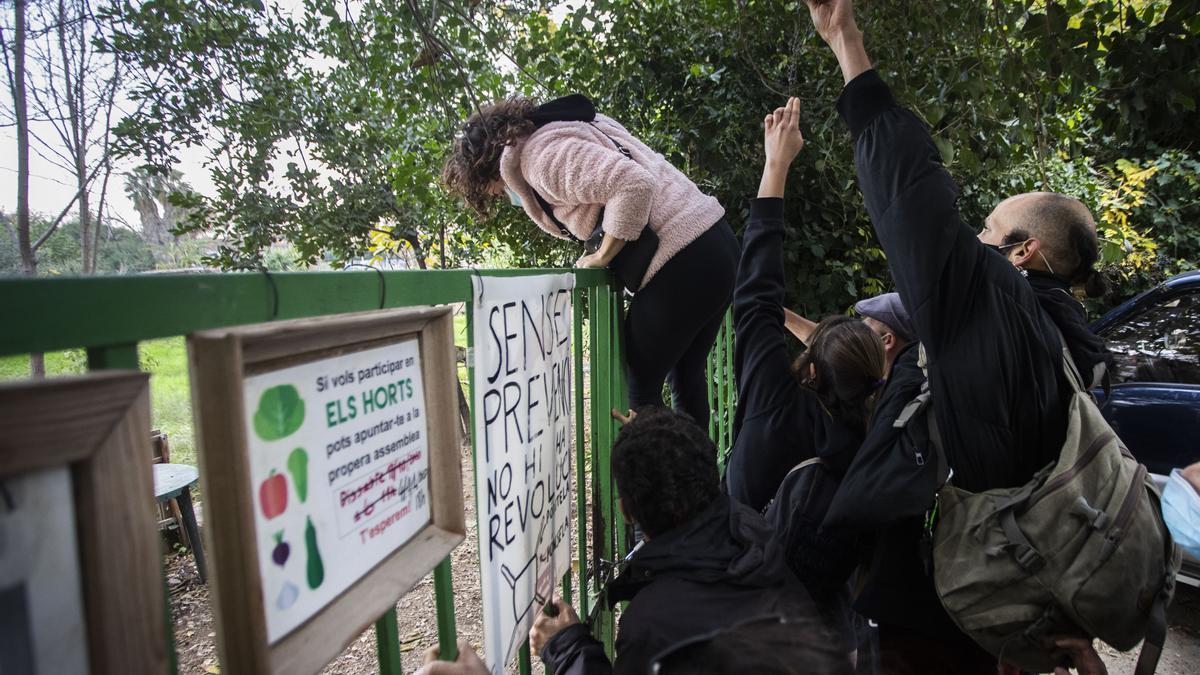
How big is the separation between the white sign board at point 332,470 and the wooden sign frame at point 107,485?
12 cm

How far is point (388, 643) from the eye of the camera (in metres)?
0.93

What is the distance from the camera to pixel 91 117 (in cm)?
330

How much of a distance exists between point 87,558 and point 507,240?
4572 millimetres

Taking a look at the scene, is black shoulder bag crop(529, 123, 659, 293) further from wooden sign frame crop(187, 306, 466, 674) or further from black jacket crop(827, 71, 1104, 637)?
wooden sign frame crop(187, 306, 466, 674)

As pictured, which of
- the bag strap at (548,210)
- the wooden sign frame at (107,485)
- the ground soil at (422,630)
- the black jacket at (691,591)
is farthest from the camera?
the ground soil at (422,630)

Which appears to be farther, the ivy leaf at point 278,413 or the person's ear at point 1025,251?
the person's ear at point 1025,251

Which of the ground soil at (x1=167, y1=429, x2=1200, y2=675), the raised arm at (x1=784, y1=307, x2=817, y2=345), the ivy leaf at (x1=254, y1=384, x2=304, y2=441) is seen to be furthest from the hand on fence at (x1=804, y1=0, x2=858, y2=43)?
the ground soil at (x1=167, y1=429, x2=1200, y2=675)

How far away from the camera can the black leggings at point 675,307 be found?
2031 mm

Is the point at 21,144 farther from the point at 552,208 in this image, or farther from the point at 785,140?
the point at 785,140

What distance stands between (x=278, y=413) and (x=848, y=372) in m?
1.75

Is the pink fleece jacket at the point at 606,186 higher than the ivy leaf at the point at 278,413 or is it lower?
higher

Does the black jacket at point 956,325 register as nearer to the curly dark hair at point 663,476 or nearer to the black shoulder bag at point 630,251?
the curly dark hair at point 663,476

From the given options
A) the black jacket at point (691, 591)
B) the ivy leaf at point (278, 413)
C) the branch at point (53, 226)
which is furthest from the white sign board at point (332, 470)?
the branch at point (53, 226)

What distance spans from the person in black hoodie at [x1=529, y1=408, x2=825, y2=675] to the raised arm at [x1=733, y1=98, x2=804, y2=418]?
1.73 feet
